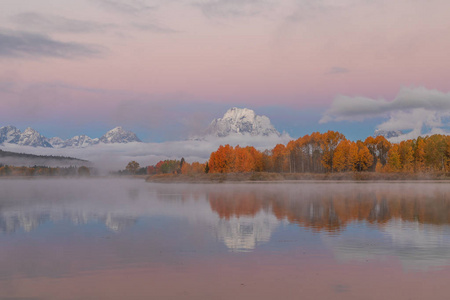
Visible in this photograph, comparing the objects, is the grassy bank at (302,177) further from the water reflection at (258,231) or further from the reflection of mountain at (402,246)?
the reflection of mountain at (402,246)

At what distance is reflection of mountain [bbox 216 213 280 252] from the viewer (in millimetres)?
21297

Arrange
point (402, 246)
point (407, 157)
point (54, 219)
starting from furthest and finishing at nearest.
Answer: point (407, 157) → point (54, 219) → point (402, 246)

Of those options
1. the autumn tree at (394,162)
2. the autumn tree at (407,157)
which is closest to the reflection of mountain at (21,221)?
the autumn tree at (407,157)

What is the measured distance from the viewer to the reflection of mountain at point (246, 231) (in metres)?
21.3

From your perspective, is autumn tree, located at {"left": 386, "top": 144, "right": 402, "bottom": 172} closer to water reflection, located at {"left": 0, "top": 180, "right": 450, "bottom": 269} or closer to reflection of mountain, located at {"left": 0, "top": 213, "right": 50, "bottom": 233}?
water reflection, located at {"left": 0, "top": 180, "right": 450, "bottom": 269}

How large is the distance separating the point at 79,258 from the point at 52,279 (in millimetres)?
3482

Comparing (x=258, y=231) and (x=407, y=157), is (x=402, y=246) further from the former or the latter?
(x=407, y=157)

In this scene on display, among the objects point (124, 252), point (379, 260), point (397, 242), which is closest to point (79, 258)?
point (124, 252)

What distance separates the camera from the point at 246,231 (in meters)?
25.7

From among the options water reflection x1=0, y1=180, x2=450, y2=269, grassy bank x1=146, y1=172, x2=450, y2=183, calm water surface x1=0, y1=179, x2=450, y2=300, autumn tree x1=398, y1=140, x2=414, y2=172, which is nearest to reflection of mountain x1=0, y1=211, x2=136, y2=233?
water reflection x1=0, y1=180, x2=450, y2=269

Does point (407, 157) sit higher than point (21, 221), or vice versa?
point (407, 157)

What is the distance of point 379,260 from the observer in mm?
17375

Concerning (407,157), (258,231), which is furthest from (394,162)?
(258,231)

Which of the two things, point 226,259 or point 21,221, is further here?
point 21,221
